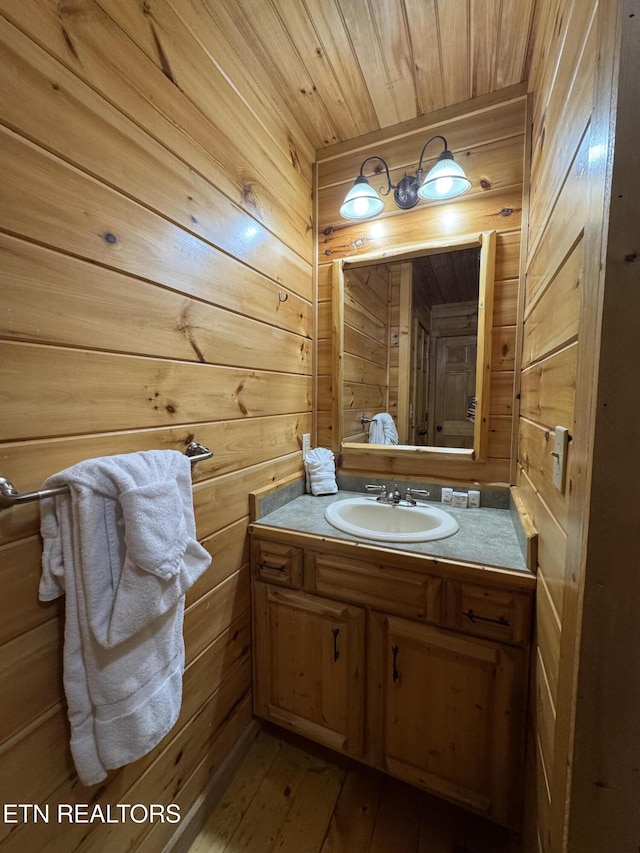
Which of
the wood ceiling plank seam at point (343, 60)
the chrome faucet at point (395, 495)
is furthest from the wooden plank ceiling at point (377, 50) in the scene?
the chrome faucet at point (395, 495)

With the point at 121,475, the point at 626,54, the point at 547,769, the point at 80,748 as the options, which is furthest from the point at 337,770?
the point at 626,54

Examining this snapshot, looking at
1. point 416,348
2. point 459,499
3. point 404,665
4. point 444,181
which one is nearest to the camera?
point 404,665

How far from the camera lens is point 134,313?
2.67 feet

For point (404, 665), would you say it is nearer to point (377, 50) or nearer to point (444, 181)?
point (444, 181)

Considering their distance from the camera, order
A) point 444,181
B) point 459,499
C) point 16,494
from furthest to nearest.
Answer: point 459,499 → point 444,181 → point 16,494

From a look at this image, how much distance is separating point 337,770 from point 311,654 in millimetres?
473

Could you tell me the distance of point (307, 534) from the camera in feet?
3.84

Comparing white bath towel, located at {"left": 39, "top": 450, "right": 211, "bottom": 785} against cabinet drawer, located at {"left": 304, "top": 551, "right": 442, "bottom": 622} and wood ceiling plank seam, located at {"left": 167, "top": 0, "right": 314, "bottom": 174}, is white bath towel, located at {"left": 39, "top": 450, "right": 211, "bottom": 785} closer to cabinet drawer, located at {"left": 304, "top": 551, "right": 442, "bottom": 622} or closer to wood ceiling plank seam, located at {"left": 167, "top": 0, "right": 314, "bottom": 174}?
cabinet drawer, located at {"left": 304, "top": 551, "right": 442, "bottom": 622}

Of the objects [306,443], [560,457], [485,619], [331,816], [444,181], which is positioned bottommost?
[331,816]

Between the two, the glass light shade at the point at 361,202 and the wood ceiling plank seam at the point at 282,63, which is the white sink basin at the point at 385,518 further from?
the wood ceiling plank seam at the point at 282,63

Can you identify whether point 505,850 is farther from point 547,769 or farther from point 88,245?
point 88,245

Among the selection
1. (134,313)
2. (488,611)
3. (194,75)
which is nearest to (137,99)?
(194,75)

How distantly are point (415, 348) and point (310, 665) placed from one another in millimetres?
1360

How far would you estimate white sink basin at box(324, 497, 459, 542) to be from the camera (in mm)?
1193
